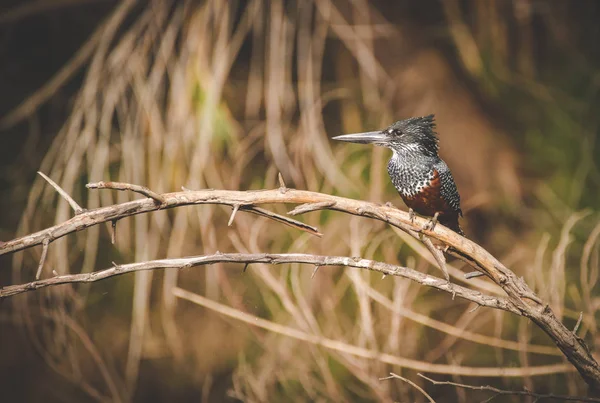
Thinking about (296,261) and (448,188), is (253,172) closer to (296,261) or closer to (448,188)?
(448,188)

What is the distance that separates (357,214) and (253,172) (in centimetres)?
133

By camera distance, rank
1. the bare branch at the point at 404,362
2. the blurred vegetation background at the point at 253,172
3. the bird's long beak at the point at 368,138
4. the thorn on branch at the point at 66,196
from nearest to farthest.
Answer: the thorn on branch at the point at 66,196
the bird's long beak at the point at 368,138
the bare branch at the point at 404,362
the blurred vegetation background at the point at 253,172

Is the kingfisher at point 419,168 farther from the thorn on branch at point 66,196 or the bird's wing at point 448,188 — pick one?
the thorn on branch at point 66,196

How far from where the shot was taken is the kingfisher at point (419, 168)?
1.15 m

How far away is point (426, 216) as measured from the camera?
117 centimetres

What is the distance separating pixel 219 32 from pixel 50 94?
23.5 inches

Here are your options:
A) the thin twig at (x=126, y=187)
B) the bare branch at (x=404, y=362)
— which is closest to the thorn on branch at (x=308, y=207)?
the thin twig at (x=126, y=187)

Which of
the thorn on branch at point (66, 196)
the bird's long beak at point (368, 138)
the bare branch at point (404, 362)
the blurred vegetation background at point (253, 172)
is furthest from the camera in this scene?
the blurred vegetation background at point (253, 172)

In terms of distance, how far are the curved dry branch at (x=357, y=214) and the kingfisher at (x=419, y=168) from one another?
0.62 ft

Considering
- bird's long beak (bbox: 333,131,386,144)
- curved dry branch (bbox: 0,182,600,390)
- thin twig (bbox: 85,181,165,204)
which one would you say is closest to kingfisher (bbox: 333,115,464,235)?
bird's long beak (bbox: 333,131,386,144)

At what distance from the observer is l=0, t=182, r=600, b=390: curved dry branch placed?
87 centimetres

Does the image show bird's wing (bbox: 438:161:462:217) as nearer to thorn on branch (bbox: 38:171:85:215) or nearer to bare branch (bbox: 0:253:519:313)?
bare branch (bbox: 0:253:519:313)

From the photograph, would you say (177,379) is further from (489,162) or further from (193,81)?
(489,162)

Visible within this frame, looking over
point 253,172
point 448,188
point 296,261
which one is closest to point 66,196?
point 296,261
